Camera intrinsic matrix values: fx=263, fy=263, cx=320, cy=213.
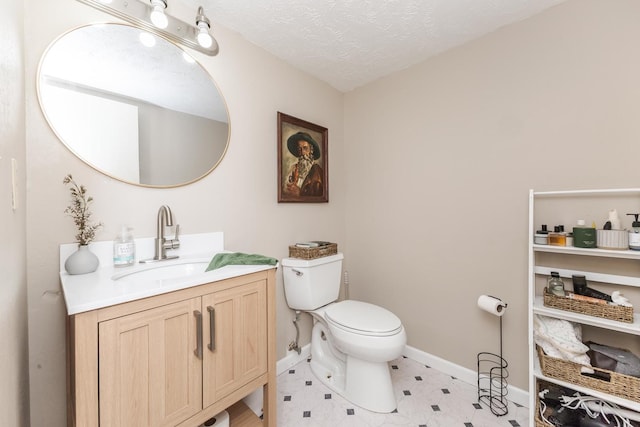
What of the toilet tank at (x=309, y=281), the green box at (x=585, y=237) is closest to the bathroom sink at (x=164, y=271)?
the toilet tank at (x=309, y=281)

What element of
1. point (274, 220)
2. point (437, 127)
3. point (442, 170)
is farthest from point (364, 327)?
point (437, 127)

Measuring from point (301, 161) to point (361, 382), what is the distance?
5.07ft

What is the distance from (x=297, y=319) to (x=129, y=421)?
1242 millimetres

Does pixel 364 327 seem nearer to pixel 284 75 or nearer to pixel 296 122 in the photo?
pixel 296 122

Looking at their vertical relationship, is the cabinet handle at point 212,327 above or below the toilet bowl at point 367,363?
above

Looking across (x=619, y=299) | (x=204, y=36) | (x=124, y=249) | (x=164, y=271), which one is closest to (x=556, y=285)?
(x=619, y=299)

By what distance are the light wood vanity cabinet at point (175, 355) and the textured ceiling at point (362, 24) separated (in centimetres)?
143

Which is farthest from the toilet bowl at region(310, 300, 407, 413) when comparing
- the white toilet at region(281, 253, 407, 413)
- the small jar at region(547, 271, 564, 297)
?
the small jar at region(547, 271, 564, 297)

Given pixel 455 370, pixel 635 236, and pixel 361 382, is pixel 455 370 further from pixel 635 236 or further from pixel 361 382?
pixel 635 236

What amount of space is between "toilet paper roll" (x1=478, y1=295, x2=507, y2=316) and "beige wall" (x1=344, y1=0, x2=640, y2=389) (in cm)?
14

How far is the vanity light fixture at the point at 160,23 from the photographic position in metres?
1.20

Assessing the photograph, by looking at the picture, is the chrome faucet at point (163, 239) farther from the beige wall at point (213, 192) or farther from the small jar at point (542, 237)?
the small jar at point (542, 237)

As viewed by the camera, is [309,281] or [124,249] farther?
[309,281]

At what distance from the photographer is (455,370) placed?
181 cm
